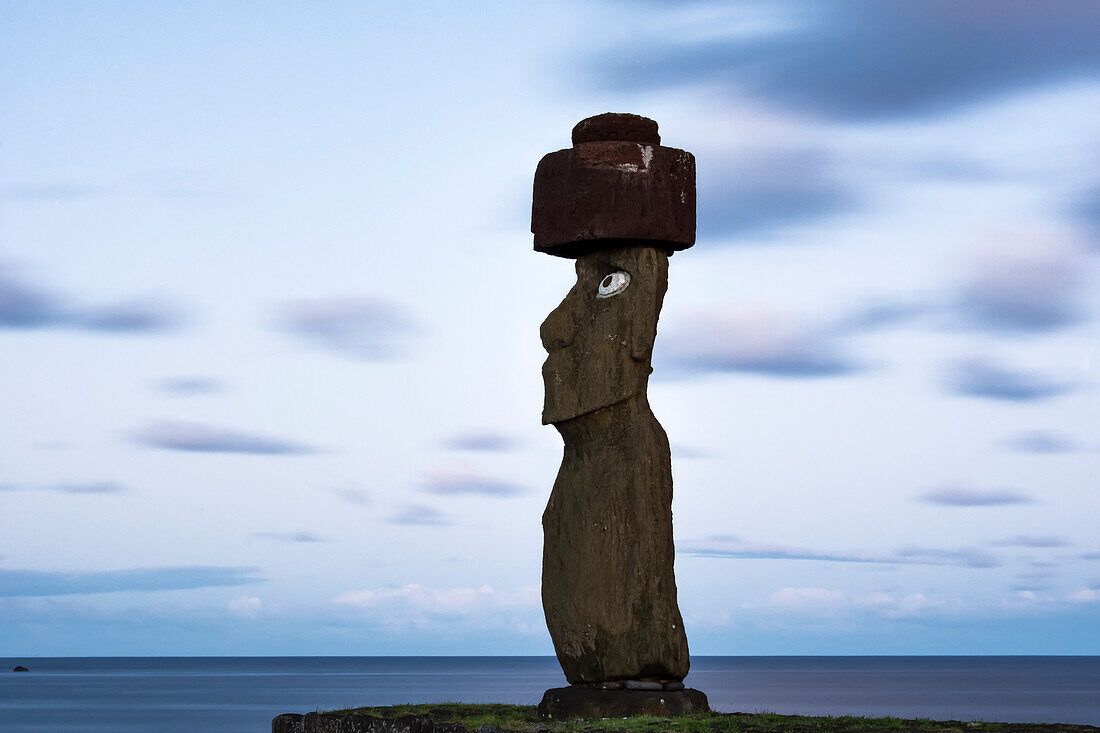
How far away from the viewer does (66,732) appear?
57188 millimetres

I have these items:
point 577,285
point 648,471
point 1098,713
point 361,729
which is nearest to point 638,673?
point 648,471

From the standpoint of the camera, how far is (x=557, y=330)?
678 inches

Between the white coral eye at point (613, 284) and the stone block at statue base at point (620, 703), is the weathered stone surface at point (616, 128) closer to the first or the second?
the white coral eye at point (613, 284)

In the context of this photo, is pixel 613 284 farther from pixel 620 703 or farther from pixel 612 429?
pixel 620 703

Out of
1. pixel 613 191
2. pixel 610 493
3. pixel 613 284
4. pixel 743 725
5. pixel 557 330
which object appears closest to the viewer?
pixel 743 725

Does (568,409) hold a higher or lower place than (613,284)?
lower

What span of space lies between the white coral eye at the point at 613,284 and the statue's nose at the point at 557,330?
1.64 feet

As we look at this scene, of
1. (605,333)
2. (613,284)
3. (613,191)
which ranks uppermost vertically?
(613,191)

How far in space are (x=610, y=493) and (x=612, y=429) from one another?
76 cm

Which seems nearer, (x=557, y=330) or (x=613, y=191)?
(x=613, y=191)

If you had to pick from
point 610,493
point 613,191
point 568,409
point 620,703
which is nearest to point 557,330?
point 568,409

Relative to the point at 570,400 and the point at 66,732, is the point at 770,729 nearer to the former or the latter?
the point at 570,400

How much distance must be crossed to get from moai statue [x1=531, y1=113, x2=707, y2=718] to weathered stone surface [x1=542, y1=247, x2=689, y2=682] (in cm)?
2

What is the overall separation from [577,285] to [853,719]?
5.83 m
